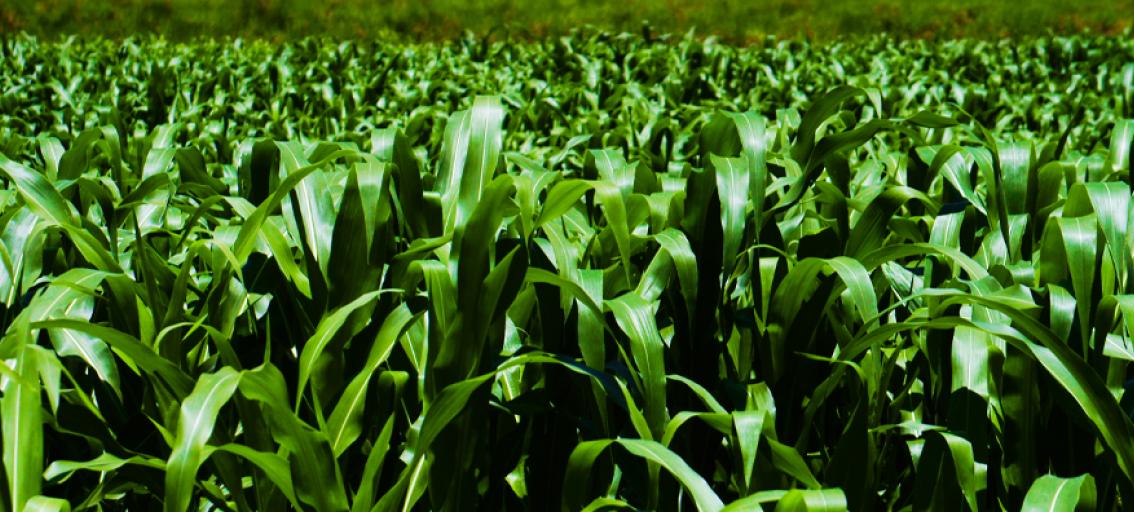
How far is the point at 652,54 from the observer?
9.79 meters

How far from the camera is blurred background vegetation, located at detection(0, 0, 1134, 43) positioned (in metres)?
15.3

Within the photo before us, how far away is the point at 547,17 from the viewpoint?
16484 mm

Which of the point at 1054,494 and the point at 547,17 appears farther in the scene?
the point at 547,17

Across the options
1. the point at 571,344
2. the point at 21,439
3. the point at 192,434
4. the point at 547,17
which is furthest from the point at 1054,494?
the point at 547,17

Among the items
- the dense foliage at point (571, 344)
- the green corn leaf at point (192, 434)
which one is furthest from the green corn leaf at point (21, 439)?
the green corn leaf at point (192, 434)

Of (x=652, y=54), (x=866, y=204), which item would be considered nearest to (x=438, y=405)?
(x=866, y=204)

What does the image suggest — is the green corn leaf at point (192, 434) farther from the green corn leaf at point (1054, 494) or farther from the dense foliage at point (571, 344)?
the green corn leaf at point (1054, 494)

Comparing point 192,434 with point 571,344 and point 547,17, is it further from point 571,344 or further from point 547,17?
point 547,17

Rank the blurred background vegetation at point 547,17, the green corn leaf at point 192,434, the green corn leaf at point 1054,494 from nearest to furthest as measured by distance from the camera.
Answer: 1. the green corn leaf at point 192,434
2. the green corn leaf at point 1054,494
3. the blurred background vegetation at point 547,17

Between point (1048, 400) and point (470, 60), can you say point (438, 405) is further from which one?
point (470, 60)

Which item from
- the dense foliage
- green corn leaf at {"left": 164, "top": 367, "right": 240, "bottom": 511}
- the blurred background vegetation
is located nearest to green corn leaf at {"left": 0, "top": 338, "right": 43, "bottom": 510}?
the dense foliage

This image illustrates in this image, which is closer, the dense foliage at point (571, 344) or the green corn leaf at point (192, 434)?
the green corn leaf at point (192, 434)

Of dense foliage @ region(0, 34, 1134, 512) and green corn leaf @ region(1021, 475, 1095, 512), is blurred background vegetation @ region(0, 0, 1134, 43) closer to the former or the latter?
dense foliage @ region(0, 34, 1134, 512)

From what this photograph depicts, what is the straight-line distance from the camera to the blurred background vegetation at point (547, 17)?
15305 mm
